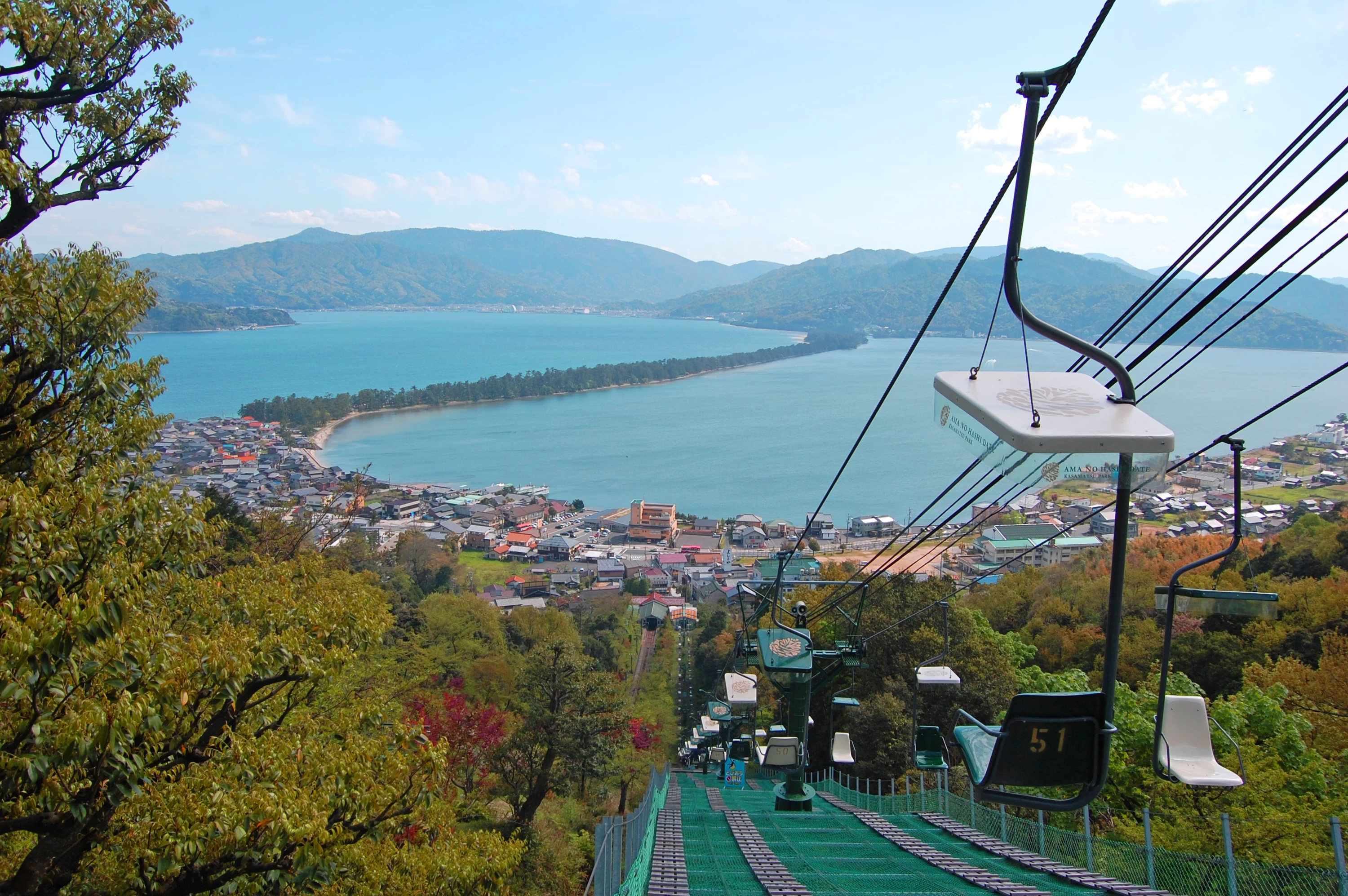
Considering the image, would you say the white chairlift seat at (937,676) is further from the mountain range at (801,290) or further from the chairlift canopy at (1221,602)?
the mountain range at (801,290)

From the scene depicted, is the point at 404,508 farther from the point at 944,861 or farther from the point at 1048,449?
the point at 1048,449

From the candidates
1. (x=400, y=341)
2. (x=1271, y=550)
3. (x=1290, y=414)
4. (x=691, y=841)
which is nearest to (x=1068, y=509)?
(x=1271, y=550)

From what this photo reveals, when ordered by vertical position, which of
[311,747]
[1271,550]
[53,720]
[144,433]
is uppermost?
[144,433]

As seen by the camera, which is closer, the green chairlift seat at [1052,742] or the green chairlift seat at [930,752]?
the green chairlift seat at [1052,742]

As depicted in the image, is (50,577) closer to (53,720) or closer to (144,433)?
(53,720)

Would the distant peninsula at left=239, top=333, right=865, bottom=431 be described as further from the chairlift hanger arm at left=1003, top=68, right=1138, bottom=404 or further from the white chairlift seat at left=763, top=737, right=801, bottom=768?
the chairlift hanger arm at left=1003, top=68, right=1138, bottom=404

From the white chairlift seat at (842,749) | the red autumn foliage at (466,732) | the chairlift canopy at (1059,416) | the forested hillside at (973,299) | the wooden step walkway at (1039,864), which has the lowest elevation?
the red autumn foliage at (466,732)

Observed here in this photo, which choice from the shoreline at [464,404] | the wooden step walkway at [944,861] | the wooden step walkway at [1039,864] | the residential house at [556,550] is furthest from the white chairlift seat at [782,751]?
the shoreline at [464,404]
